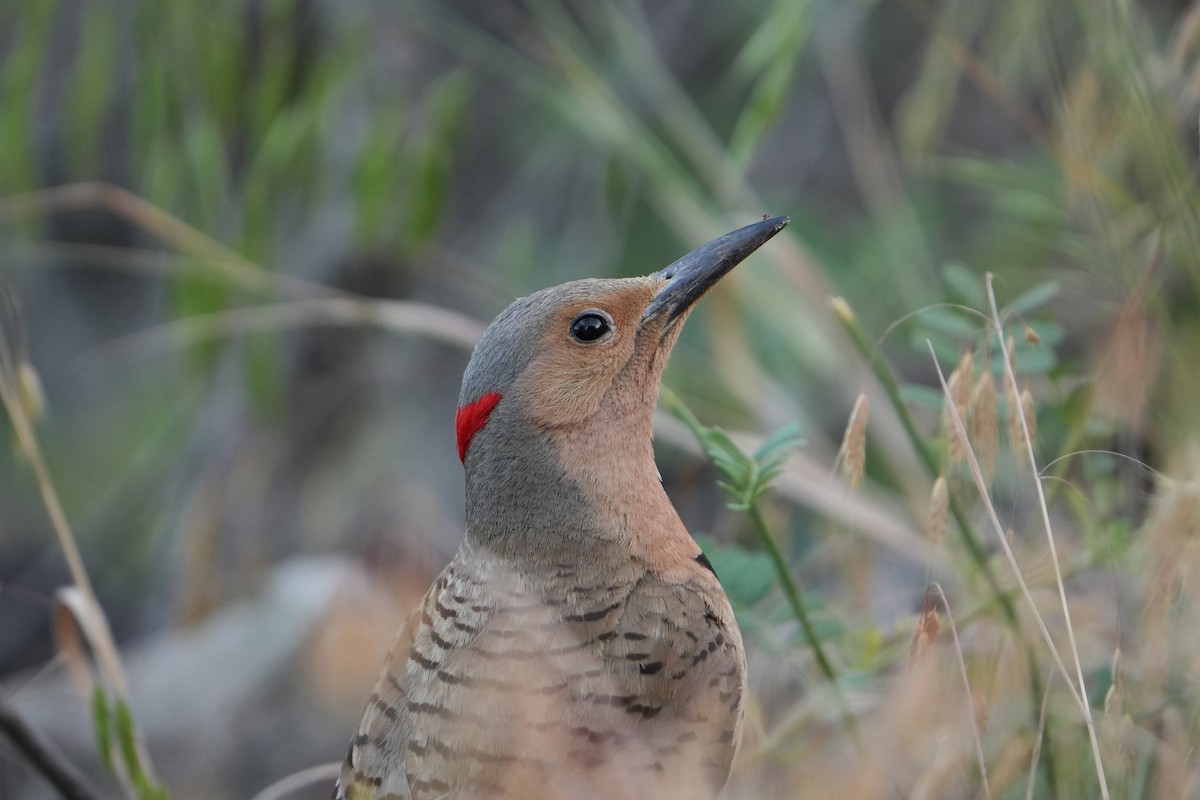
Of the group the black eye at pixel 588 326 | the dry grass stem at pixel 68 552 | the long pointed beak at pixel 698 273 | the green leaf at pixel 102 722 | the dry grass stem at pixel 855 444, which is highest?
the long pointed beak at pixel 698 273

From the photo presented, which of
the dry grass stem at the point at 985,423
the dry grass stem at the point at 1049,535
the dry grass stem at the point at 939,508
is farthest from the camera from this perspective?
the dry grass stem at the point at 985,423

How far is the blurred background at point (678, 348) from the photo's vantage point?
81.4 inches

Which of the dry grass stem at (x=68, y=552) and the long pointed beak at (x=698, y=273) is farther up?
the long pointed beak at (x=698, y=273)

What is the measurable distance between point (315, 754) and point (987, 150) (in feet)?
11.1

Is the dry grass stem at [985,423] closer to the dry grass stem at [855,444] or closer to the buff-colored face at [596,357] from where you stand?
the dry grass stem at [855,444]

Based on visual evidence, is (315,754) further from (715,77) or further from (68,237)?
(68,237)

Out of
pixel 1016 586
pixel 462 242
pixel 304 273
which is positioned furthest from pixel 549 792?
pixel 462 242

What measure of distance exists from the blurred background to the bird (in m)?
0.19

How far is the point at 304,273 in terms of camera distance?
4941 millimetres

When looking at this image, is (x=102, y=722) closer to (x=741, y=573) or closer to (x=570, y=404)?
(x=570, y=404)

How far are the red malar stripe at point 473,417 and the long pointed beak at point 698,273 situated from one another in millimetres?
307

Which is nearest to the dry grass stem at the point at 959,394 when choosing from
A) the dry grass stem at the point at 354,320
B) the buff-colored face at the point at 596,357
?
the buff-colored face at the point at 596,357

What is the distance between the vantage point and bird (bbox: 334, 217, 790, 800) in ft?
6.05

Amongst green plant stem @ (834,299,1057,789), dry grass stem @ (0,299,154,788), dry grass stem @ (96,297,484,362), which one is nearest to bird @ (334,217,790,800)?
green plant stem @ (834,299,1057,789)
